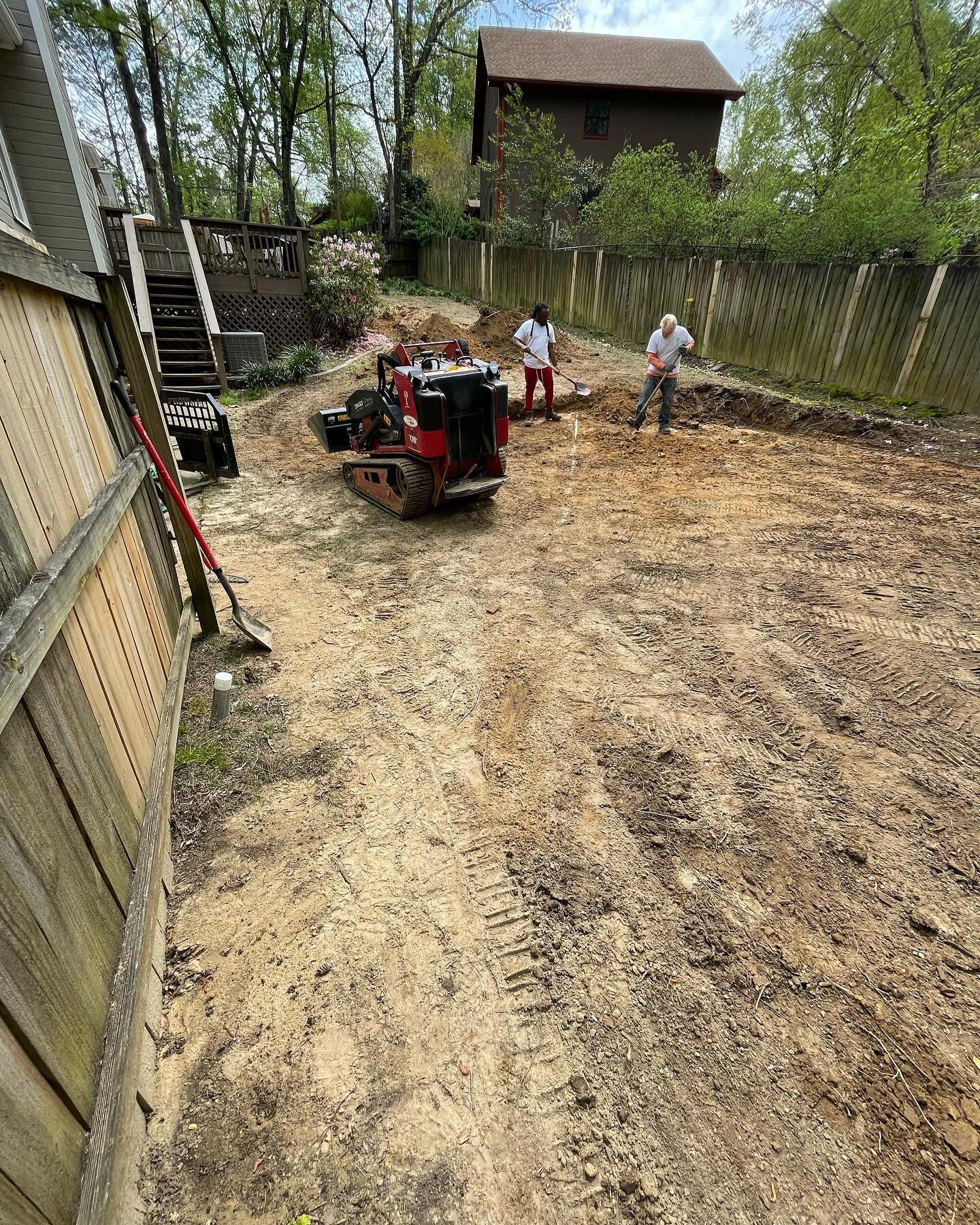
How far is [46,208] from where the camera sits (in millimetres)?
8070

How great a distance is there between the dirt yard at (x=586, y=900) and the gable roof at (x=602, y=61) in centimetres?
2695

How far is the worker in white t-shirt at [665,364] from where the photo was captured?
311 inches

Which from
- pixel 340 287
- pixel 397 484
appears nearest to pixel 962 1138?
pixel 397 484

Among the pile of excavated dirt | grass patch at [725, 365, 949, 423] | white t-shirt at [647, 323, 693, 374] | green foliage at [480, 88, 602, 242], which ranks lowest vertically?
grass patch at [725, 365, 949, 423]

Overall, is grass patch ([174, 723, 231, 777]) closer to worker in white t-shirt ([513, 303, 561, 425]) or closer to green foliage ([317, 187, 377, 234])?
worker in white t-shirt ([513, 303, 561, 425])

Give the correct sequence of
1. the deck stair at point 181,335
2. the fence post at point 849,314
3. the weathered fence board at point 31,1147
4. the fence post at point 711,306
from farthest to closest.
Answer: the fence post at point 711,306 → the deck stair at point 181,335 → the fence post at point 849,314 → the weathered fence board at point 31,1147

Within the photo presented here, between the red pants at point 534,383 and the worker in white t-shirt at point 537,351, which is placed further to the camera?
the red pants at point 534,383

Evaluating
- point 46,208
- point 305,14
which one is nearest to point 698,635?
point 46,208

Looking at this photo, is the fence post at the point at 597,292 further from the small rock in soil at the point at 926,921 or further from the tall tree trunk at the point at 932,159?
the small rock in soil at the point at 926,921

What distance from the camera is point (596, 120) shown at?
23.7 meters

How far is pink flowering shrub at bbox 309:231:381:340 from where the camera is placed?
13.2 m

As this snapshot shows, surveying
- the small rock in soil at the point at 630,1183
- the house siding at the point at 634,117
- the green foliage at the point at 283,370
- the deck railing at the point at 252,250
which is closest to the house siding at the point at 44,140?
the green foliage at the point at 283,370

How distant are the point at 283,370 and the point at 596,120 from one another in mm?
21086

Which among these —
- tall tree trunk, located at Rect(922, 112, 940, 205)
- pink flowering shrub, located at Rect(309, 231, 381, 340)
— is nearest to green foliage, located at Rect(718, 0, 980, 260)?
tall tree trunk, located at Rect(922, 112, 940, 205)
